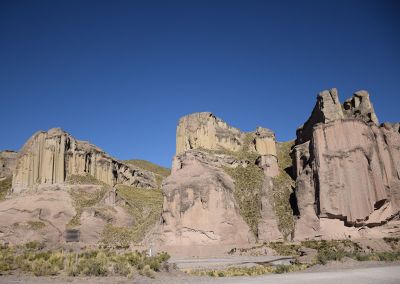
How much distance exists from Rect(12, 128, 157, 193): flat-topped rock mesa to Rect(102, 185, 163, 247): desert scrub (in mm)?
7594

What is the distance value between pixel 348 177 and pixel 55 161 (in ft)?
192

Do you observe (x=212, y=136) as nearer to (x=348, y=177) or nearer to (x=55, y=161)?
(x=348, y=177)

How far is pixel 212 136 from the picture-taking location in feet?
275

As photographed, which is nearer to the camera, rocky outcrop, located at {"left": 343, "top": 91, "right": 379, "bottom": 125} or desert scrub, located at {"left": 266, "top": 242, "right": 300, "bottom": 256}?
desert scrub, located at {"left": 266, "top": 242, "right": 300, "bottom": 256}

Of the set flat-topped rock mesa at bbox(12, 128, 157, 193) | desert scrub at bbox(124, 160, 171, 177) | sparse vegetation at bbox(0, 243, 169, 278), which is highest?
desert scrub at bbox(124, 160, 171, 177)

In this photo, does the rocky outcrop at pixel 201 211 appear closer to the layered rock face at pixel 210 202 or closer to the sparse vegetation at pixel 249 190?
the layered rock face at pixel 210 202

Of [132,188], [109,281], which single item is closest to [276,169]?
[132,188]

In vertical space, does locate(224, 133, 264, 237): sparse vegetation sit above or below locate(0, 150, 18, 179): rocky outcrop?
below

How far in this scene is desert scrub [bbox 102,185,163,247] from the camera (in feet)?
228

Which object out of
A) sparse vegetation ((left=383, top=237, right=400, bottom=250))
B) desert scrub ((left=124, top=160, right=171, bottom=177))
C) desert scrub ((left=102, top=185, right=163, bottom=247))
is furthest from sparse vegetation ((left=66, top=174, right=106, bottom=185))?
desert scrub ((left=124, top=160, right=171, bottom=177))

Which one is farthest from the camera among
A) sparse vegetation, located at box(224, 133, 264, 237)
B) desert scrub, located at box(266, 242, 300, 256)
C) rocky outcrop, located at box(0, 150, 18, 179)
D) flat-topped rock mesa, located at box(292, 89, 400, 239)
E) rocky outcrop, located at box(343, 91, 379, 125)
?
rocky outcrop, located at box(0, 150, 18, 179)

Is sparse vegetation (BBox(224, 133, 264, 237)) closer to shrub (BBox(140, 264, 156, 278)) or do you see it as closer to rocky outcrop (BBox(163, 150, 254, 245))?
rocky outcrop (BBox(163, 150, 254, 245))

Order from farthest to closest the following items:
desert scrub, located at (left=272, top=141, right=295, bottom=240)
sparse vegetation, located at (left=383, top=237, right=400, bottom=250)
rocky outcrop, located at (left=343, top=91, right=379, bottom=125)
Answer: rocky outcrop, located at (left=343, top=91, right=379, bottom=125) < desert scrub, located at (left=272, top=141, right=295, bottom=240) < sparse vegetation, located at (left=383, top=237, right=400, bottom=250)

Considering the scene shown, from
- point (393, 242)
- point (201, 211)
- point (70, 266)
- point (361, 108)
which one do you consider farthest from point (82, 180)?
point (70, 266)
